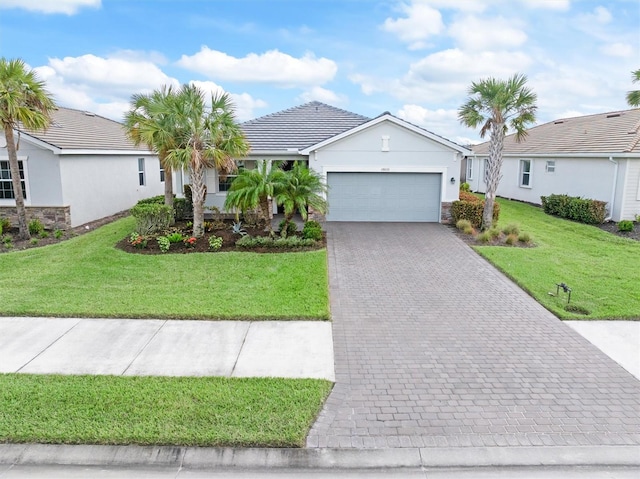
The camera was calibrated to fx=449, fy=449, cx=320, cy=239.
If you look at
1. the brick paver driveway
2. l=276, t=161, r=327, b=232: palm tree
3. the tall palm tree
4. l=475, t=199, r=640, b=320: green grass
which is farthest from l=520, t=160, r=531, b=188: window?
the tall palm tree

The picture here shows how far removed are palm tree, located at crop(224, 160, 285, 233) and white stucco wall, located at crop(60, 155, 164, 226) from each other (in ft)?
24.0

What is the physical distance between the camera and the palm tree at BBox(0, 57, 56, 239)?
13.6 m

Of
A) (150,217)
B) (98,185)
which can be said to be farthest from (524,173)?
(98,185)

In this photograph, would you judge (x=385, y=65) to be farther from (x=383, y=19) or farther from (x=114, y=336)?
(x=114, y=336)

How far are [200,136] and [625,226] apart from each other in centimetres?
1551

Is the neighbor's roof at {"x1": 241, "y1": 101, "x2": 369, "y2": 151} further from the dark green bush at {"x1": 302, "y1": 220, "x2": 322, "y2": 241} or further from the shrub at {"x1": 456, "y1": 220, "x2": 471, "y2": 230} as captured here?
the shrub at {"x1": 456, "y1": 220, "x2": 471, "y2": 230}

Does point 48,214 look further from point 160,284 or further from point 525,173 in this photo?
point 525,173

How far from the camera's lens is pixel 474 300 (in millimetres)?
9633

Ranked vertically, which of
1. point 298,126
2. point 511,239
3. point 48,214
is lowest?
point 511,239

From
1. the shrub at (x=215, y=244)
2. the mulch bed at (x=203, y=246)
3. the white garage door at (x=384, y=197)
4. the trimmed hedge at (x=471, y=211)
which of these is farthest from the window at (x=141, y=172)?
Result: the trimmed hedge at (x=471, y=211)

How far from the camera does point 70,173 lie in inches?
675

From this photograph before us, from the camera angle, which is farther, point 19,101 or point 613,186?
point 613,186

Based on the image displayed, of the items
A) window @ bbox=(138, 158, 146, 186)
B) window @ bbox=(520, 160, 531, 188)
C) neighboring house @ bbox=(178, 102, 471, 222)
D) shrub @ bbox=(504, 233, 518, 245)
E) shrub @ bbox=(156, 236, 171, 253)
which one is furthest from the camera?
window @ bbox=(520, 160, 531, 188)

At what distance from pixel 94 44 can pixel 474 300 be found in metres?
16.9
